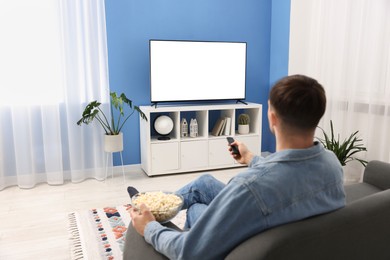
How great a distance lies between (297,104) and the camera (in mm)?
1061

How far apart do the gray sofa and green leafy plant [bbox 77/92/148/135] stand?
2214 mm

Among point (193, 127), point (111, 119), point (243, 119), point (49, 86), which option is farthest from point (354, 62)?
point (49, 86)

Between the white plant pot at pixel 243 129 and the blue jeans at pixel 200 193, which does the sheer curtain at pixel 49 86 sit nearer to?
the white plant pot at pixel 243 129

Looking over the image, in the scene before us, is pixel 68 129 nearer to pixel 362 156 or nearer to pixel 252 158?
pixel 252 158

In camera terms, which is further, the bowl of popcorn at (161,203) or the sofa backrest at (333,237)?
the bowl of popcorn at (161,203)

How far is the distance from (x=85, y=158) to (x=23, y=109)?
756 mm

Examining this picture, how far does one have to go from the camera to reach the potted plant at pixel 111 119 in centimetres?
341

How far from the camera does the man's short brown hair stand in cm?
106

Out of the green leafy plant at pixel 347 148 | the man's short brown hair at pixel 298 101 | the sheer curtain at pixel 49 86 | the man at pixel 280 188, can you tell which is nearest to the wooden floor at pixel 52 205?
the sheer curtain at pixel 49 86

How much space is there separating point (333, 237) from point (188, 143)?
2838 mm

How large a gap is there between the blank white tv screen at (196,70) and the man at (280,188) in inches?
108

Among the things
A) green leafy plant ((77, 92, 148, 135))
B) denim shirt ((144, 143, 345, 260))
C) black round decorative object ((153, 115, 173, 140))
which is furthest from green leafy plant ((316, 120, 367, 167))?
denim shirt ((144, 143, 345, 260))

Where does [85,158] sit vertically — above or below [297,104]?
below

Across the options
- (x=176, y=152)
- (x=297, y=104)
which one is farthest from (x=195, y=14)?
(x=297, y=104)
